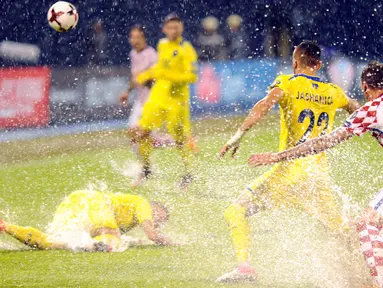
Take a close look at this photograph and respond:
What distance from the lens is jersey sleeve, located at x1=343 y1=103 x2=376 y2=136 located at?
5.77 m

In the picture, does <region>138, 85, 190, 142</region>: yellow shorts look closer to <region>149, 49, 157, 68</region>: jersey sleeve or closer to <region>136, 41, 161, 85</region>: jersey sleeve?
<region>136, 41, 161, 85</region>: jersey sleeve

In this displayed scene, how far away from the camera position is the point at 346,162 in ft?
43.1

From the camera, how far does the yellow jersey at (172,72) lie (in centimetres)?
1211

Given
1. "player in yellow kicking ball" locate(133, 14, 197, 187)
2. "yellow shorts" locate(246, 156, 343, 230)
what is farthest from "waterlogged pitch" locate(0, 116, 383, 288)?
"player in yellow kicking ball" locate(133, 14, 197, 187)

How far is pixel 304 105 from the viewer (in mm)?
7172

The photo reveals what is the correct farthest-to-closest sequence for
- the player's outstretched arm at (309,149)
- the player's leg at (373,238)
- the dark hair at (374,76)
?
the dark hair at (374,76), the player's outstretched arm at (309,149), the player's leg at (373,238)

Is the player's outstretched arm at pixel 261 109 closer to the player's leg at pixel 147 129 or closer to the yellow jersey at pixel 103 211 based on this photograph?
the yellow jersey at pixel 103 211

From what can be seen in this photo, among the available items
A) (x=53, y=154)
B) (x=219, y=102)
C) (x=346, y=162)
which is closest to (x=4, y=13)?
(x=219, y=102)

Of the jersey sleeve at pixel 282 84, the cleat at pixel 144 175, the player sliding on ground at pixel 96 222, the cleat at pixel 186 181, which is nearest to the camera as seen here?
the jersey sleeve at pixel 282 84

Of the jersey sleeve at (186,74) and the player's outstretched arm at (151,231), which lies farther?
the jersey sleeve at (186,74)

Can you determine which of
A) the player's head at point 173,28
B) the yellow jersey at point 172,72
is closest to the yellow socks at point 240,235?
the yellow jersey at point 172,72

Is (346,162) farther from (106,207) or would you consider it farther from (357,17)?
(357,17)

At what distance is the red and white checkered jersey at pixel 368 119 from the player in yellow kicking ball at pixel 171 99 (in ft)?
19.3

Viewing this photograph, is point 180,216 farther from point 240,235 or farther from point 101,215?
point 240,235
